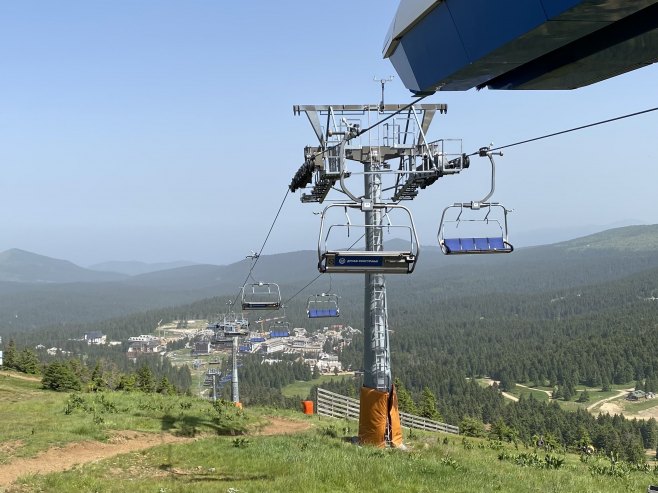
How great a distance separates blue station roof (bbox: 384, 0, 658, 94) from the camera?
4566mm

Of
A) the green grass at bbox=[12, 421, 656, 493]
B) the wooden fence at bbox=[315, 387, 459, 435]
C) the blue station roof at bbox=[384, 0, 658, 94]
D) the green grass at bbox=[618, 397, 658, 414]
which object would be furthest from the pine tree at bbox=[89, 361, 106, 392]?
the green grass at bbox=[618, 397, 658, 414]

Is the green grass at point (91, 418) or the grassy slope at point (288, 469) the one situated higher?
the grassy slope at point (288, 469)

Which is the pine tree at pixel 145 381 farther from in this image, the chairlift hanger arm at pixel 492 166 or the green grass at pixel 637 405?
the green grass at pixel 637 405

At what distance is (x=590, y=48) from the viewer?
550 cm

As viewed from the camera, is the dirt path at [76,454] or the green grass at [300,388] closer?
the dirt path at [76,454]

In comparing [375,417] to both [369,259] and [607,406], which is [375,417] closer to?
[369,259]

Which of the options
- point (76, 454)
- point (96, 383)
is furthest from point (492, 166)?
point (96, 383)

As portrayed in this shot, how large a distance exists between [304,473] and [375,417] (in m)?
5.48

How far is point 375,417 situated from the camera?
17.7 m

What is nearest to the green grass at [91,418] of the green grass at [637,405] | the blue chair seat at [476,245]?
the blue chair seat at [476,245]

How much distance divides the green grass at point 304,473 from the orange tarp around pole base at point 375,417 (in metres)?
0.92

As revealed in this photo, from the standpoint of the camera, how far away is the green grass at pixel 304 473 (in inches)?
471

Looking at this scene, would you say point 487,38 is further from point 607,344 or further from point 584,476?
point 607,344

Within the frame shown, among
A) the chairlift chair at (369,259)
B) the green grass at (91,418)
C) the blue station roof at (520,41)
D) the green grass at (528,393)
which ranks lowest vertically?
the green grass at (528,393)
